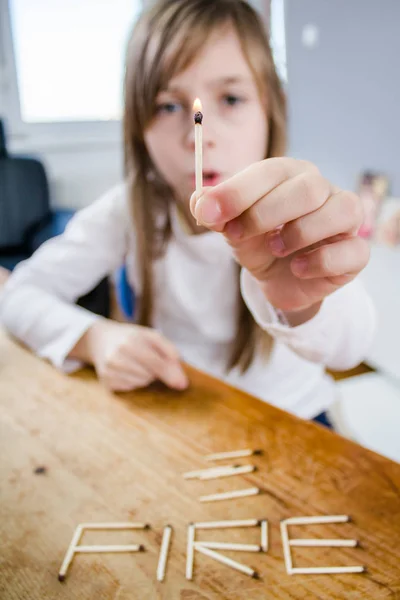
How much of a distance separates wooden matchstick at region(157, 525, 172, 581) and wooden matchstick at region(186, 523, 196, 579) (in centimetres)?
2

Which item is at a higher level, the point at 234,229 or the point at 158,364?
the point at 234,229

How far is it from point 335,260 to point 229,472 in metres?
0.25

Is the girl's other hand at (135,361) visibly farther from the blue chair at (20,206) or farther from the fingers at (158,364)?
the blue chair at (20,206)

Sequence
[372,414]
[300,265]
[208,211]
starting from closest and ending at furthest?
[208,211]
[300,265]
[372,414]

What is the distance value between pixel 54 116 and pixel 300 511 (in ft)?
11.6

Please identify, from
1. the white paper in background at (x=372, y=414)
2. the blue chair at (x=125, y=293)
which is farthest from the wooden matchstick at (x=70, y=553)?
the blue chair at (x=125, y=293)

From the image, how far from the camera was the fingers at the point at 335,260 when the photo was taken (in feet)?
1.44

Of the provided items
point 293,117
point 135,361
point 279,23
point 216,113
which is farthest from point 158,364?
point 279,23

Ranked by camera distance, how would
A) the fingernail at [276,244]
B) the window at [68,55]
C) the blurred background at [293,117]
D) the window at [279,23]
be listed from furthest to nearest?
the window at [68,55]
the window at [279,23]
the blurred background at [293,117]
the fingernail at [276,244]

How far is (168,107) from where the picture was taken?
81 centimetres

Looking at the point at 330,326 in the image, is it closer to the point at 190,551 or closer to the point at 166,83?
the point at 190,551

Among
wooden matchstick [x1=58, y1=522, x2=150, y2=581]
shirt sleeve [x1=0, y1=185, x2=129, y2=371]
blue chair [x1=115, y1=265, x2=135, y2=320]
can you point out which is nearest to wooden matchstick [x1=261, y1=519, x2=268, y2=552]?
wooden matchstick [x1=58, y1=522, x2=150, y2=581]

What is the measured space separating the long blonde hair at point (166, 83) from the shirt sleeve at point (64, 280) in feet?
0.29

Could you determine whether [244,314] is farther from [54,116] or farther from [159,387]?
[54,116]
